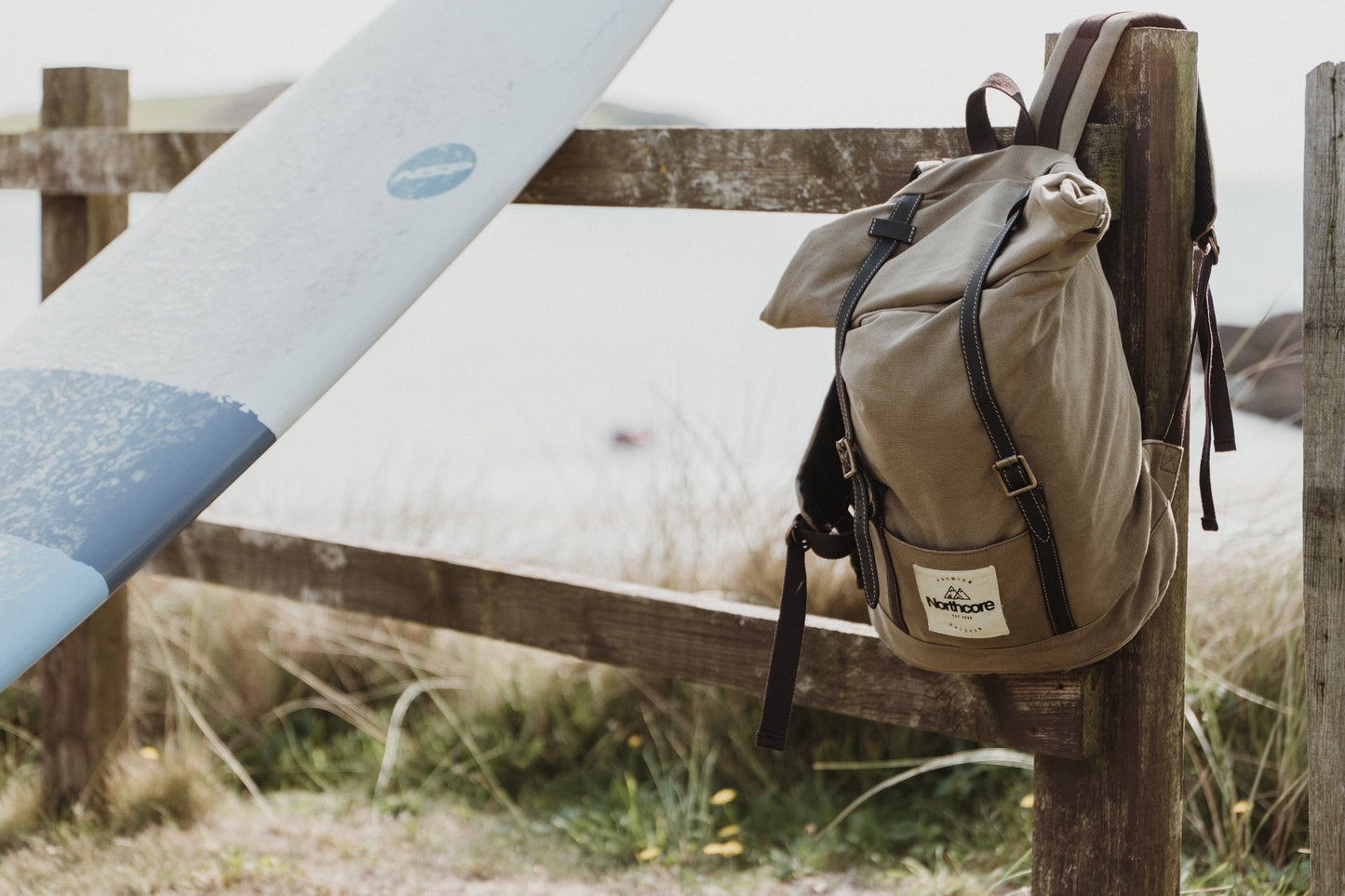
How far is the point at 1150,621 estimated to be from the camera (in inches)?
60.1

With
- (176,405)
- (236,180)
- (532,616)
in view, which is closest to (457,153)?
(236,180)

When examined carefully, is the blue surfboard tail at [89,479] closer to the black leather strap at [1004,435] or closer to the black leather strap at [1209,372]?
the black leather strap at [1004,435]

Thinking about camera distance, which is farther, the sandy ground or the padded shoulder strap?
the sandy ground

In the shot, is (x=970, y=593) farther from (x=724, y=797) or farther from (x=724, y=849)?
(x=724, y=797)

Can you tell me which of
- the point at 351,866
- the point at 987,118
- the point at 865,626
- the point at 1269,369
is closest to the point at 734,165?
the point at 987,118

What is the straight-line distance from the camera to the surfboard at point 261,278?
58.6 inches

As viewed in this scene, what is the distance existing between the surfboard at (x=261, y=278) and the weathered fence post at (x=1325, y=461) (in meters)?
1.10

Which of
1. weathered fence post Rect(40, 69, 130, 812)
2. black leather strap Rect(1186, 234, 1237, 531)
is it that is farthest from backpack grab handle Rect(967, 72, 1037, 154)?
weathered fence post Rect(40, 69, 130, 812)

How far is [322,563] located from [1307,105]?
1.79 meters

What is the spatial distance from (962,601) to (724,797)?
126cm

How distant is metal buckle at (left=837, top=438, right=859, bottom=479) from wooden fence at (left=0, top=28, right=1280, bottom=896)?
1.32 feet

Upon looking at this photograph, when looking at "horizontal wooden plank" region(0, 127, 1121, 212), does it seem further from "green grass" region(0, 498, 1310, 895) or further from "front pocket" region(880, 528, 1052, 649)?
"green grass" region(0, 498, 1310, 895)

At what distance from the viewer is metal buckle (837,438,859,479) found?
4.48 ft

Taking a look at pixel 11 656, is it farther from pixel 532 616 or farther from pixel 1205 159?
pixel 1205 159
